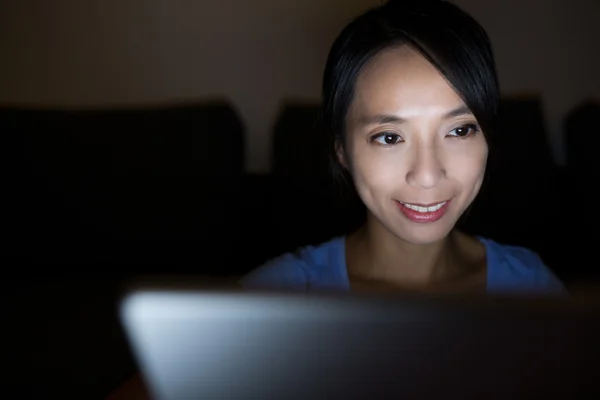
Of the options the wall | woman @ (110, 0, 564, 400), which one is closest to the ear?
woman @ (110, 0, 564, 400)

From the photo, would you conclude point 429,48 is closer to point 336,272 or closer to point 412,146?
point 412,146

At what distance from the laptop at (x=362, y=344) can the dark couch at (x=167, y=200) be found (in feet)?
3.07

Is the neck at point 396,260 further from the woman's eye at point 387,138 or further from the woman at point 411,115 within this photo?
the woman's eye at point 387,138

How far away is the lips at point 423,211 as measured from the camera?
0.83m

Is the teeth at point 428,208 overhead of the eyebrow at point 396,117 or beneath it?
beneath

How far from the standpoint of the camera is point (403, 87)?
787mm

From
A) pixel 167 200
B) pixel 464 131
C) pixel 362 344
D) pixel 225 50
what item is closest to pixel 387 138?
pixel 464 131

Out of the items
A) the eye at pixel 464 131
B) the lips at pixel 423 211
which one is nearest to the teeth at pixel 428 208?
the lips at pixel 423 211

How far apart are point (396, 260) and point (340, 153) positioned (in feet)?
0.74

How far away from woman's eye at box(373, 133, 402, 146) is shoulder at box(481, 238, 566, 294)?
1.17 feet

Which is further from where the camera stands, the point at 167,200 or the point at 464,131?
the point at 167,200

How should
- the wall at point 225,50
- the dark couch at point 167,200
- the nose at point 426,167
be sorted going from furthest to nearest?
1. the wall at point 225,50
2. the dark couch at point 167,200
3. the nose at point 426,167

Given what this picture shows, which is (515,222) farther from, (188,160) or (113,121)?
(113,121)

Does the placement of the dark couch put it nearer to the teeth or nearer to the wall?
the wall
